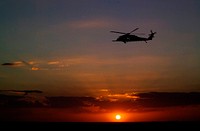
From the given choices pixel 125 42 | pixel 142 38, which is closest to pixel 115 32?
pixel 125 42

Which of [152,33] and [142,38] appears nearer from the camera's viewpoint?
[142,38]

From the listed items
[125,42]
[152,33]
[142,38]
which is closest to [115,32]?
[125,42]

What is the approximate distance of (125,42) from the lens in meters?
61.1

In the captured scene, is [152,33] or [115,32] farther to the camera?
[152,33]

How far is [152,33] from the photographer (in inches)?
2808

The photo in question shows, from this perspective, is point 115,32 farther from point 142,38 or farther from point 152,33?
point 152,33

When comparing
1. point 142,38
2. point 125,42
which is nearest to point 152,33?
point 142,38

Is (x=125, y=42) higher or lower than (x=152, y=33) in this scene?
lower

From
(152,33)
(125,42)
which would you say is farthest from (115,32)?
(152,33)

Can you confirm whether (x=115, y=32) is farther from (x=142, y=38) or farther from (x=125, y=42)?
(x=142, y=38)

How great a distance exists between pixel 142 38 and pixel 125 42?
16.2ft

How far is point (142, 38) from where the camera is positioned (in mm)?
63781

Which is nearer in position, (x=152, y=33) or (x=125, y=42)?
(x=125, y=42)

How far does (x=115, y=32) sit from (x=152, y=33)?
1429 cm
